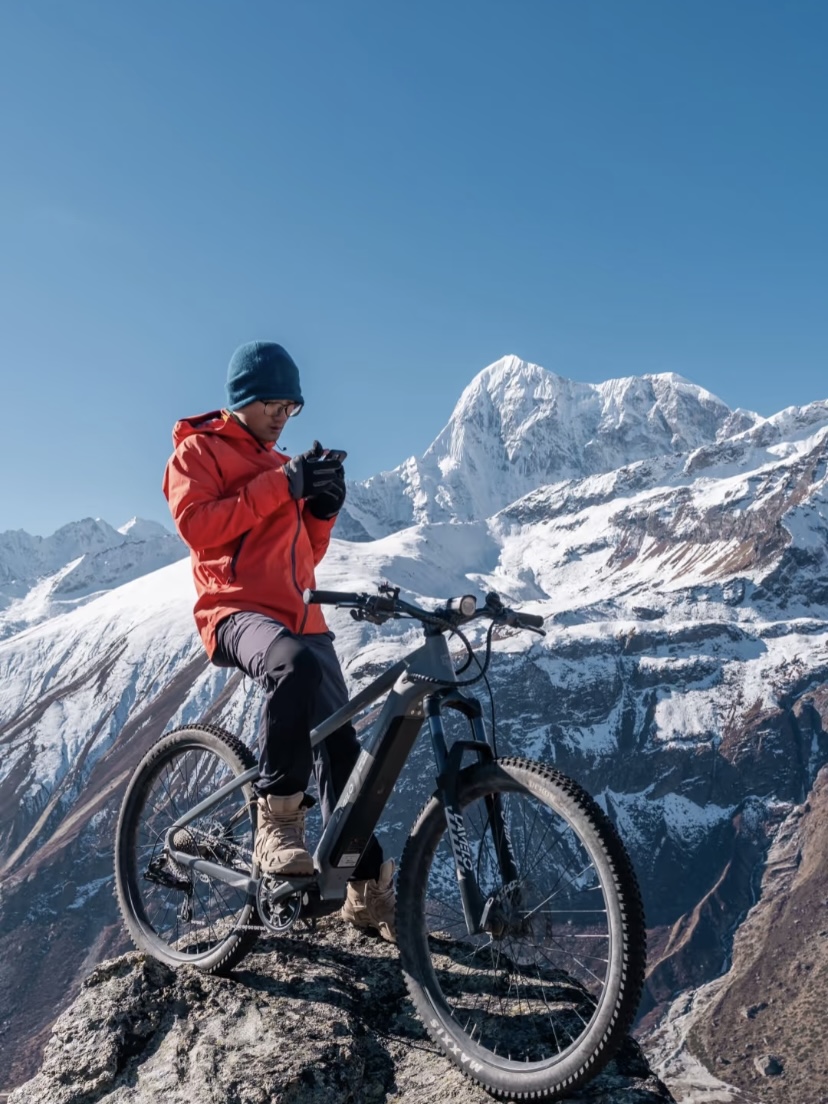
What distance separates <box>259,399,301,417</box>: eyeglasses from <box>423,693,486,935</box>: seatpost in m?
2.62

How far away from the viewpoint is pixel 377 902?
261 inches

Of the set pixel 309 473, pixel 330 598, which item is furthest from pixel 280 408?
pixel 330 598

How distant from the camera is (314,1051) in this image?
501cm

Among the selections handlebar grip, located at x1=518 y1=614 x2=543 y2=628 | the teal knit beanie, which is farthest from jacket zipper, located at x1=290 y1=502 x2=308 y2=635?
handlebar grip, located at x1=518 y1=614 x2=543 y2=628

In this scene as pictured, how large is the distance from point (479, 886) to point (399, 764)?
3.44ft

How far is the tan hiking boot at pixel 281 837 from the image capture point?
553 centimetres

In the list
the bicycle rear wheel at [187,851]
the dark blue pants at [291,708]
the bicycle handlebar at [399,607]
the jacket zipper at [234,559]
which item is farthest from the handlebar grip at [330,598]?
the bicycle rear wheel at [187,851]

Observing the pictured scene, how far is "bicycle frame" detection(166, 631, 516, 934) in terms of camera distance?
4.89 m

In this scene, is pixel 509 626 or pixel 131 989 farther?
pixel 131 989

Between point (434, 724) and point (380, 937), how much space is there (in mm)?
2463

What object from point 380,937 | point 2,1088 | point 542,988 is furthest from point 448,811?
point 2,1088

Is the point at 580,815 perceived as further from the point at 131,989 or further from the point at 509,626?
the point at 131,989

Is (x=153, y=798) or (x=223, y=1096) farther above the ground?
(x=153, y=798)

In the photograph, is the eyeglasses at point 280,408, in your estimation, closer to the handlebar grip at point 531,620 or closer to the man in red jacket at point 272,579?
the man in red jacket at point 272,579
